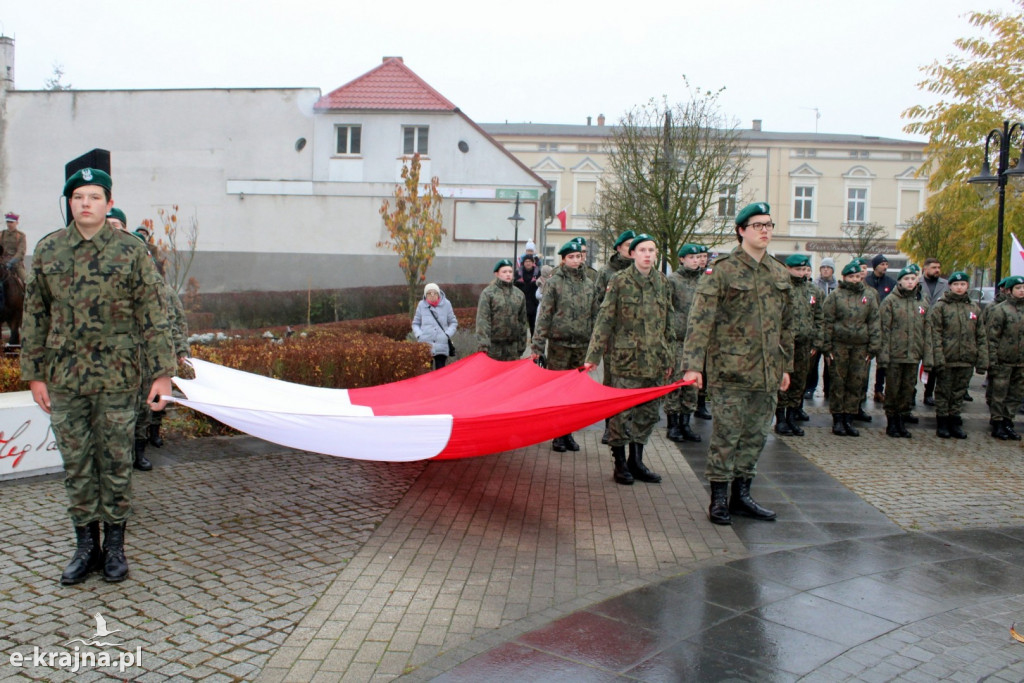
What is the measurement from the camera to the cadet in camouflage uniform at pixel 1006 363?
388 inches

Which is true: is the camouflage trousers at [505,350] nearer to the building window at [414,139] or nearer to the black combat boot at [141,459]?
the black combat boot at [141,459]

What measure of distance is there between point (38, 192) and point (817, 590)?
33279mm

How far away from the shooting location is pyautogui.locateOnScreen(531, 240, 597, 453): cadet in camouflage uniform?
8.35 meters

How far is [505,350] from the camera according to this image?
9.34 m

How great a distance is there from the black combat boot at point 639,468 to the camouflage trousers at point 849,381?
11.7 ft

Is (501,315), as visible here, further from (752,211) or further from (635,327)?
(752,211)

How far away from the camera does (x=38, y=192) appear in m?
31.2

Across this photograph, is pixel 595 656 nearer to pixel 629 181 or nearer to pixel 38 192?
pixel 629 181

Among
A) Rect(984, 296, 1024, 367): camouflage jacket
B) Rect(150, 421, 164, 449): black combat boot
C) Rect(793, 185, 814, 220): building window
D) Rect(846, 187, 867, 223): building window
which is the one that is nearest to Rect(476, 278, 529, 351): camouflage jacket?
Rect(150, 421, 164, 449): black combat boot

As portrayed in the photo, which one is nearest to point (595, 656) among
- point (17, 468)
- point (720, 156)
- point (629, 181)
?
point (17, 468)

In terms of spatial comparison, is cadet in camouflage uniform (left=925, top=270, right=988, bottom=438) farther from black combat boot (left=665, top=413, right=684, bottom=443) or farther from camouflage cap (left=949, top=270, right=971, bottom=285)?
black combat boot (left=665, top=413, right=684, bottom=443)

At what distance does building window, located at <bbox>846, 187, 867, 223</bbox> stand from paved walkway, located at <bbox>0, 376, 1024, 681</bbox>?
159 feet

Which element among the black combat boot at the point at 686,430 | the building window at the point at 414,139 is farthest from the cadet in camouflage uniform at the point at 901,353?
the building window at the point at 414,139

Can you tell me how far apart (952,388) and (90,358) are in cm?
911
